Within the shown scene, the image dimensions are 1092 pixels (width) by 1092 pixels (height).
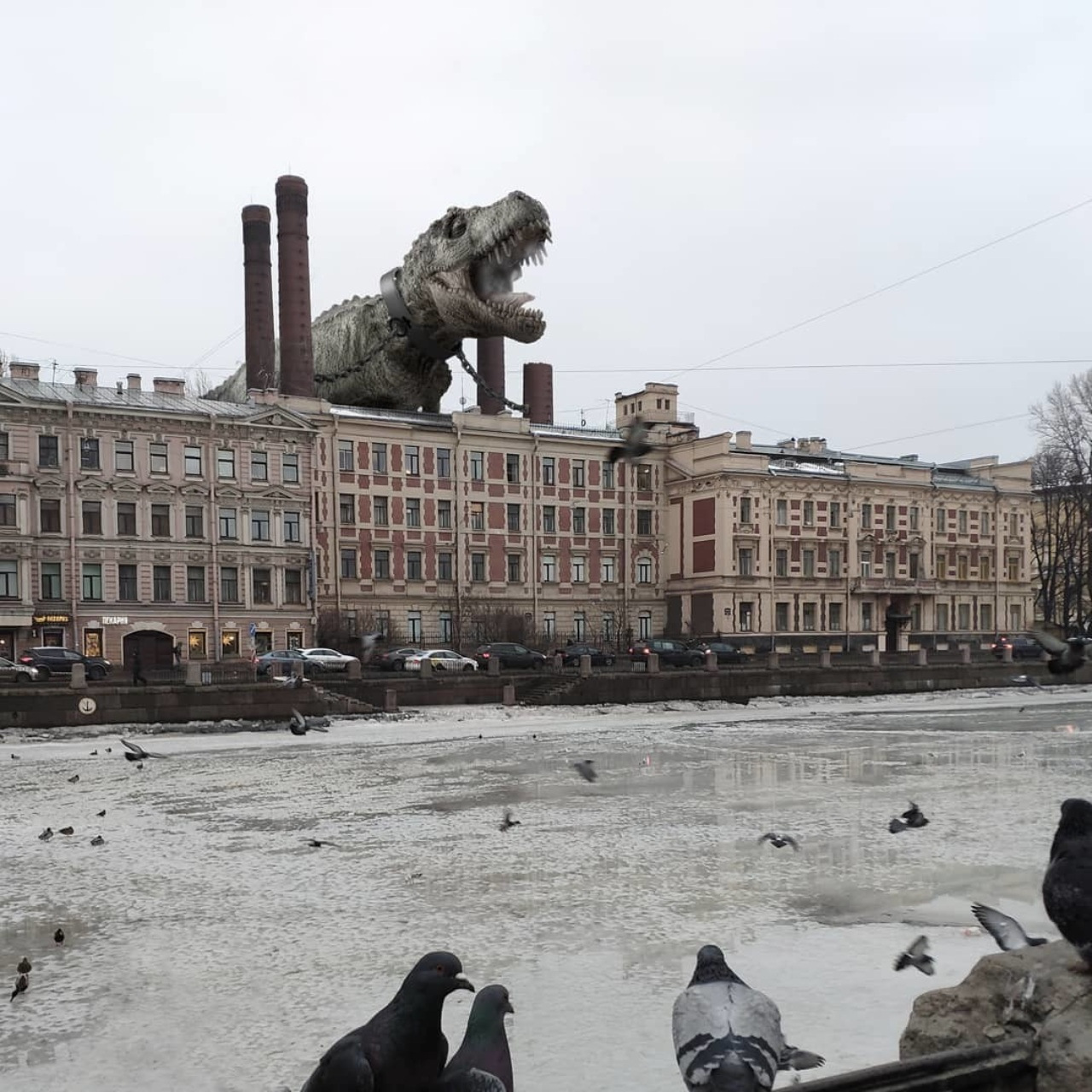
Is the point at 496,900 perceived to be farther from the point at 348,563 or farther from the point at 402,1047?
the point at 348,563

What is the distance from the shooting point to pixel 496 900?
10.1m

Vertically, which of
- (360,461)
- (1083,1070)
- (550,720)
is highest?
(360,461)

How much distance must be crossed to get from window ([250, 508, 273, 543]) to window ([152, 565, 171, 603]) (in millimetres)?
3849

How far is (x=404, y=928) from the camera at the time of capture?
30.1 ft

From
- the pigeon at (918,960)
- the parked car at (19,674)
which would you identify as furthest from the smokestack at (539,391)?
the pigeon at (918,960)

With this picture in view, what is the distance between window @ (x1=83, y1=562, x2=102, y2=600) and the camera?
4734cm

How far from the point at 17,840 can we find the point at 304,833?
3.29 metres

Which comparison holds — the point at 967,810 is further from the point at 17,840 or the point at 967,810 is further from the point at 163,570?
the point at 163,570

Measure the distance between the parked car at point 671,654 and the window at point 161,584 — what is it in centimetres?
1918

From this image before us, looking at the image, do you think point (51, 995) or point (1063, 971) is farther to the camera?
point (51, 995)

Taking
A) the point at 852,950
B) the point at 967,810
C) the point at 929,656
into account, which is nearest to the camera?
the point at 852,950

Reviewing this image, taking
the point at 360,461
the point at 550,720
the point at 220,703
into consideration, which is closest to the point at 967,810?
the point at 550,720

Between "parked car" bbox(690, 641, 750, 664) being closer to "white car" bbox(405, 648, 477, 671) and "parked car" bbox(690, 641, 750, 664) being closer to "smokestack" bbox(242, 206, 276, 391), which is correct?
"white car" bbox(405, 648, 477, 671)

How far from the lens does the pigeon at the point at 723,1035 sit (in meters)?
4.09
